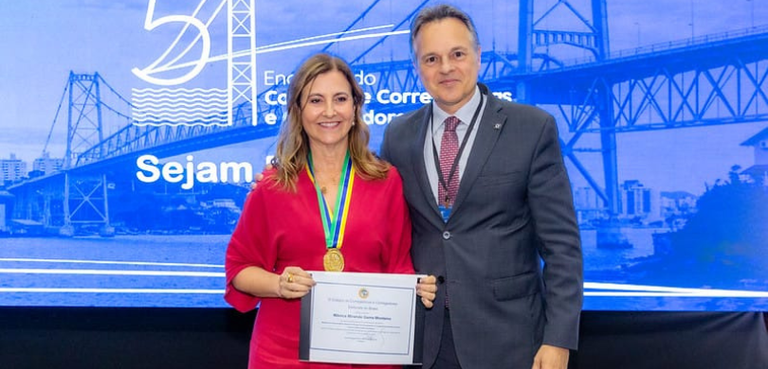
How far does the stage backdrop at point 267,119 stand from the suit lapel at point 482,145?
157 cm

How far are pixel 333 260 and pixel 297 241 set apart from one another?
0.11 meters

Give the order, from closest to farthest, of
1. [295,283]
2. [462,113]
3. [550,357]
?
[295,283] → [550,357] → [462,113]

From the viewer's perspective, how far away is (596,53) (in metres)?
3.55

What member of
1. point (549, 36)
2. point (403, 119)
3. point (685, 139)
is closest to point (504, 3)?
point (549, 36)

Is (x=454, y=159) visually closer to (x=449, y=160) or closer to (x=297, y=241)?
(x=449, y=160)

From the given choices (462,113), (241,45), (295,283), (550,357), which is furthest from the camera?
(241,45)

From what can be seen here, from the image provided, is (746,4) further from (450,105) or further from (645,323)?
(450,105)

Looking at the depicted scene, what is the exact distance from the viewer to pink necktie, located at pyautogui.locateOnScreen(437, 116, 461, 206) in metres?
1.97

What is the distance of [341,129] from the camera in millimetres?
1987

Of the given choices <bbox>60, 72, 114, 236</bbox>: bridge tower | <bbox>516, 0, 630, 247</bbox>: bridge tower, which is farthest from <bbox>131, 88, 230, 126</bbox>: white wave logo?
<bbox>516, 0, 630, 247</bbox>: bridge tower

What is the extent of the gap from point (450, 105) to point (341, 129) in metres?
0.34

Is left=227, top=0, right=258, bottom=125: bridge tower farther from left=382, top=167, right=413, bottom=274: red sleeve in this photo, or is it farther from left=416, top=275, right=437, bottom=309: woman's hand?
left=416, top=275, right=437, bottom=309: woman's hand

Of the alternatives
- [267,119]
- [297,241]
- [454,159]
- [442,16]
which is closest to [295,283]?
[297,241]

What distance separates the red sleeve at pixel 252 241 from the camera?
1.95m
